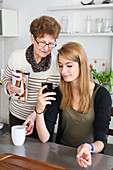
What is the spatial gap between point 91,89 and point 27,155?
0.57 meters

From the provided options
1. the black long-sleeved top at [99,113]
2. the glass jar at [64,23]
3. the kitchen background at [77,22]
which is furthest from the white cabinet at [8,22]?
the black long-sleeved top at [99,113]

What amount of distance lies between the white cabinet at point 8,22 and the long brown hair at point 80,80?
8.04 feet

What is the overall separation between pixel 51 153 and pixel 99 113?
1.27ft

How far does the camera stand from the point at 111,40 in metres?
3.31

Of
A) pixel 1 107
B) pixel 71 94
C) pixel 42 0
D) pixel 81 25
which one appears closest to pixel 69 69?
pixel 71 94

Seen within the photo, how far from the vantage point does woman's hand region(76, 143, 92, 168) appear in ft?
3.51

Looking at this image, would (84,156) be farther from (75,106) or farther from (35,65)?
(35,65)

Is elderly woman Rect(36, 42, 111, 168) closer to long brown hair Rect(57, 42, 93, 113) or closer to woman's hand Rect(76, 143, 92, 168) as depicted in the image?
long brown hair Rect(57, 42, 93, 113)

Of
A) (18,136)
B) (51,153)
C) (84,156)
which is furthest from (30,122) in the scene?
(84,156)

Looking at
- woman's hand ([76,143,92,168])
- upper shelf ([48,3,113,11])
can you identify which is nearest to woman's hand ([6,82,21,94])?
woman's hand ([76,143,92,168])

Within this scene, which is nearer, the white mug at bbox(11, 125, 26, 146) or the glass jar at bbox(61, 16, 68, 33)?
the white mug at bbox(11, 125, 26, 146)

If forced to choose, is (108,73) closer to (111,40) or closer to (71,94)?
(111,40)

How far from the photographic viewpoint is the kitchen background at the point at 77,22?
3.29 metres

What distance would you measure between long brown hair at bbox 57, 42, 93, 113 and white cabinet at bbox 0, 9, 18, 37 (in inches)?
96.4
